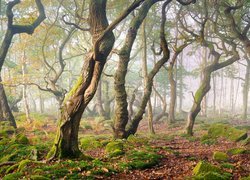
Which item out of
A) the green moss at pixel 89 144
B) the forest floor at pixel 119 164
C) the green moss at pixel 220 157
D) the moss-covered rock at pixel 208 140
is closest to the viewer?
the forest floor at pixel 119 164

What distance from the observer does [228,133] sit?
645 inches

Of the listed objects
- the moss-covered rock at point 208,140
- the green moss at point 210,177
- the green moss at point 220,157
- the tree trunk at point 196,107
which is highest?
the tree trunk at point 196,107

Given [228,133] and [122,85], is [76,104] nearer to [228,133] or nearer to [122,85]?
[122,85]

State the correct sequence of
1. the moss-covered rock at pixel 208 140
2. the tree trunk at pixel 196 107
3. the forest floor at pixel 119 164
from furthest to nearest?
the tree trunk at pixel 196 107
the moss-covered rock at pixel 208 140
the forest floor at pixel 119 164

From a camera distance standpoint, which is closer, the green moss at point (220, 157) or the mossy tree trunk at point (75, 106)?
the mossy tree trunk at point (75, 106)

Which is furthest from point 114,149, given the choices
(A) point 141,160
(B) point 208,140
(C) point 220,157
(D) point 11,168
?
(B) point 208,140

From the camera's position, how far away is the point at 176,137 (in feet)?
59.2

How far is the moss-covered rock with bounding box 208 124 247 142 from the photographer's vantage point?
15.1 metres

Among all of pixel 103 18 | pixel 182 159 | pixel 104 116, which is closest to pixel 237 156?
pixel 182 159

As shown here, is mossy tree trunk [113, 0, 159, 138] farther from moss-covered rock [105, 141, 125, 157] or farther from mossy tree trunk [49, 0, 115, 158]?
mossy tree trunk [49, 0, 115, 158]

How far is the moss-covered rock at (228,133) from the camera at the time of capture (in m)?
15.1

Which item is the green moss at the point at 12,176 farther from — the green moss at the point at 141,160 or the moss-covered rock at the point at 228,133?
the moss-covered rock at the point at 228,133

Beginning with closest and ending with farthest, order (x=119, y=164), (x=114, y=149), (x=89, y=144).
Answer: (x=119, y=164)
(x=114, y=149)
(x=89, y=144)

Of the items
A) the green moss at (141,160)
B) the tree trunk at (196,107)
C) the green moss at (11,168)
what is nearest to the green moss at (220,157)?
the green moss at (141,160)
